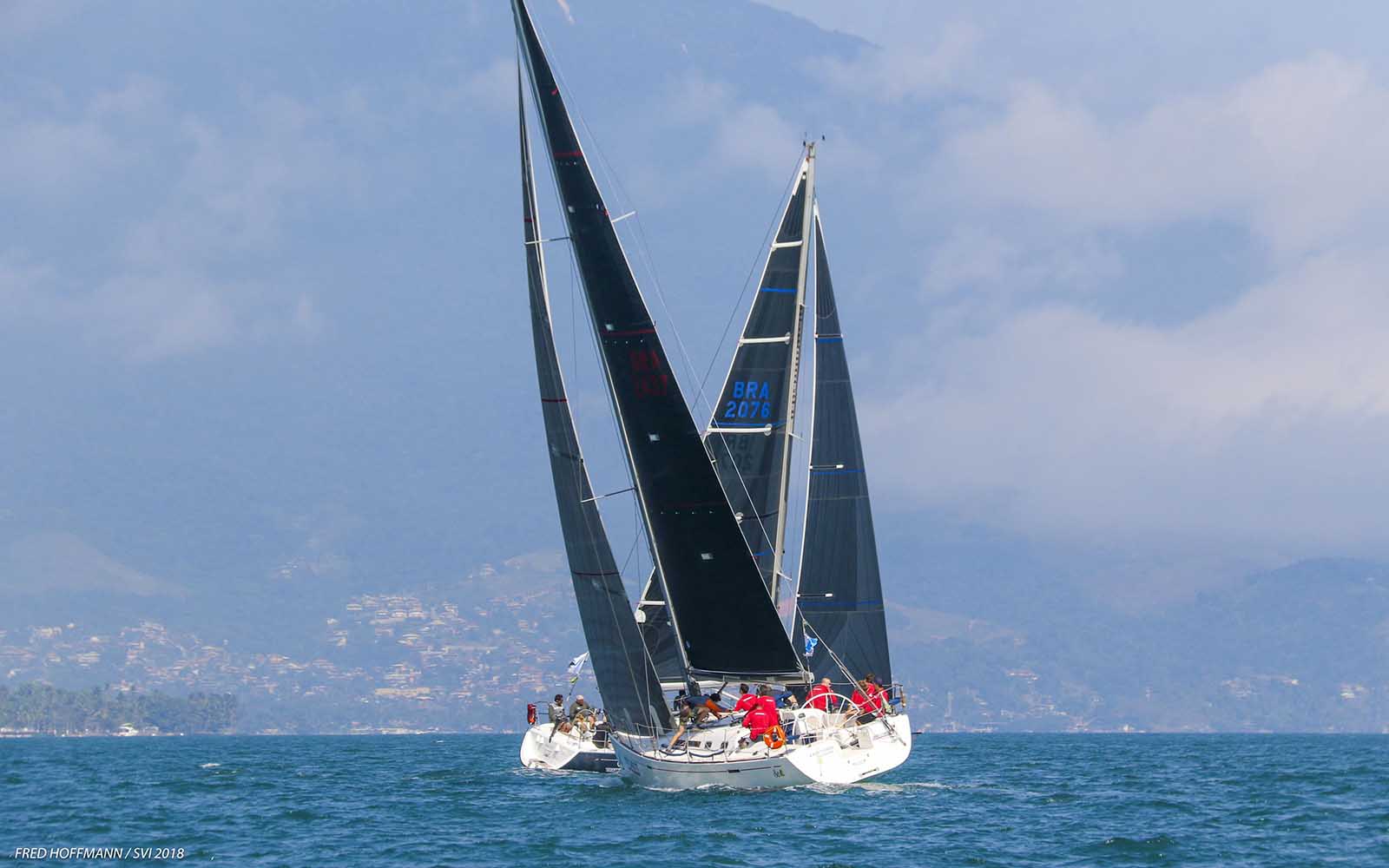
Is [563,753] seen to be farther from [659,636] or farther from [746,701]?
[746,701]

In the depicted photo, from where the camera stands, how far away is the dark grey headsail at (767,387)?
48.6m

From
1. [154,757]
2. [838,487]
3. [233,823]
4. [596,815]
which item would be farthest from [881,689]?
[154,757]

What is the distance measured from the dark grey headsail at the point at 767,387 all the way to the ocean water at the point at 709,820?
8.21 m

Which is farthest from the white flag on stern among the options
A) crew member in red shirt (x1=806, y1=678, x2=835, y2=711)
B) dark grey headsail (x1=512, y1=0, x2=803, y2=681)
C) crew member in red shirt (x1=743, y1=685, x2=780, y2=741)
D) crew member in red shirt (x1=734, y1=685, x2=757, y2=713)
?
crew member in red shirt (x1=743, y1=685, x2=780, y2=741)

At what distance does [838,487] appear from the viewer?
53.1 metres

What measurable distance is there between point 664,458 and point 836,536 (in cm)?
1430

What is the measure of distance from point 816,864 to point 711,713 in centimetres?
991

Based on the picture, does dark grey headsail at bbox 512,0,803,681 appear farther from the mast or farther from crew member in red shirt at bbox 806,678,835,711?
the mast

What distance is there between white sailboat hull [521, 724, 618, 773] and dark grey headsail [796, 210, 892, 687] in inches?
266

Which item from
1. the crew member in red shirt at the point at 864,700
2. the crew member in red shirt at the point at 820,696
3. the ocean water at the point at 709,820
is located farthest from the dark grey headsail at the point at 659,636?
the crew member in red shirt at the point at 864,700

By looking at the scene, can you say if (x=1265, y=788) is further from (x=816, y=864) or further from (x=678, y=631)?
(x=816, y=864)

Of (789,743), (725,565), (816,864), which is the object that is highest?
(725,565)

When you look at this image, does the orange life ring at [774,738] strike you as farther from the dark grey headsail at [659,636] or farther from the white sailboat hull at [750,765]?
the dark grey headsail at [659,636]

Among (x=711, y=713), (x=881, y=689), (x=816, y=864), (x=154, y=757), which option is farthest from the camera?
(x=154, y=757)
